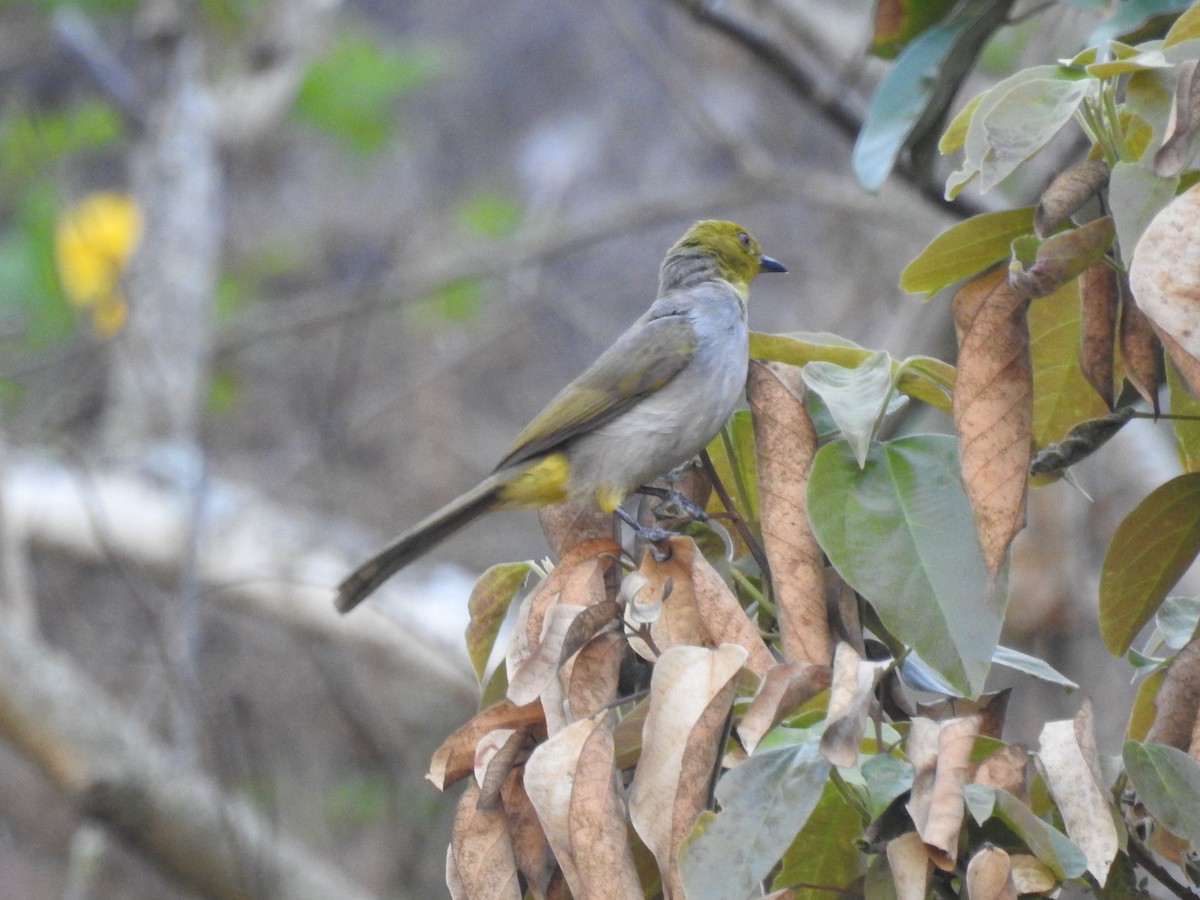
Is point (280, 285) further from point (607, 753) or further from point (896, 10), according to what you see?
point (607, 753)

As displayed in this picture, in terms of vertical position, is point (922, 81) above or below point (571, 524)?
above

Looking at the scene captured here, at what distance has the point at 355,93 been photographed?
29.3ft

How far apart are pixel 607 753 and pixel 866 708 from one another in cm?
30

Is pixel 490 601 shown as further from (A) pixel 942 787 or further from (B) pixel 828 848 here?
(A) pixel 942 787

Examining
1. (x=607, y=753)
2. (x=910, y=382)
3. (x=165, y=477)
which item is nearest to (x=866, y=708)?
(x=607, y=753)

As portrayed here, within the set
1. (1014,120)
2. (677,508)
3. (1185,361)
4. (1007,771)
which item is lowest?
(677,508)

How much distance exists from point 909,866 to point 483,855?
0.51m

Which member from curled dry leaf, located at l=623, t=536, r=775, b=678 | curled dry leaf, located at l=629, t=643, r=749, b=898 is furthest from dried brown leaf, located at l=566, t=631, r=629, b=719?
curled dry leaf, located at l=629, t=643, r=749, b=898

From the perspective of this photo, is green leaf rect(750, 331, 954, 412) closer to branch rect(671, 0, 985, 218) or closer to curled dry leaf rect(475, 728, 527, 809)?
curled dry leaf rect(475, 728, 527, 809)

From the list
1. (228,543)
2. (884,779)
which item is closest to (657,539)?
(884,779)

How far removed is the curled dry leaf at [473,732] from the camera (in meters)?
1.77

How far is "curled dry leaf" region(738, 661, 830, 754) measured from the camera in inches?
58.2

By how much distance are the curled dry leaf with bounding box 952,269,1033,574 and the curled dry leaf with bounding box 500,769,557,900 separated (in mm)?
602

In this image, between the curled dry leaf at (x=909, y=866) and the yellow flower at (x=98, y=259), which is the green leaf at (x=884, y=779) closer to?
the curled dry leaf at (x=909, y=866)
